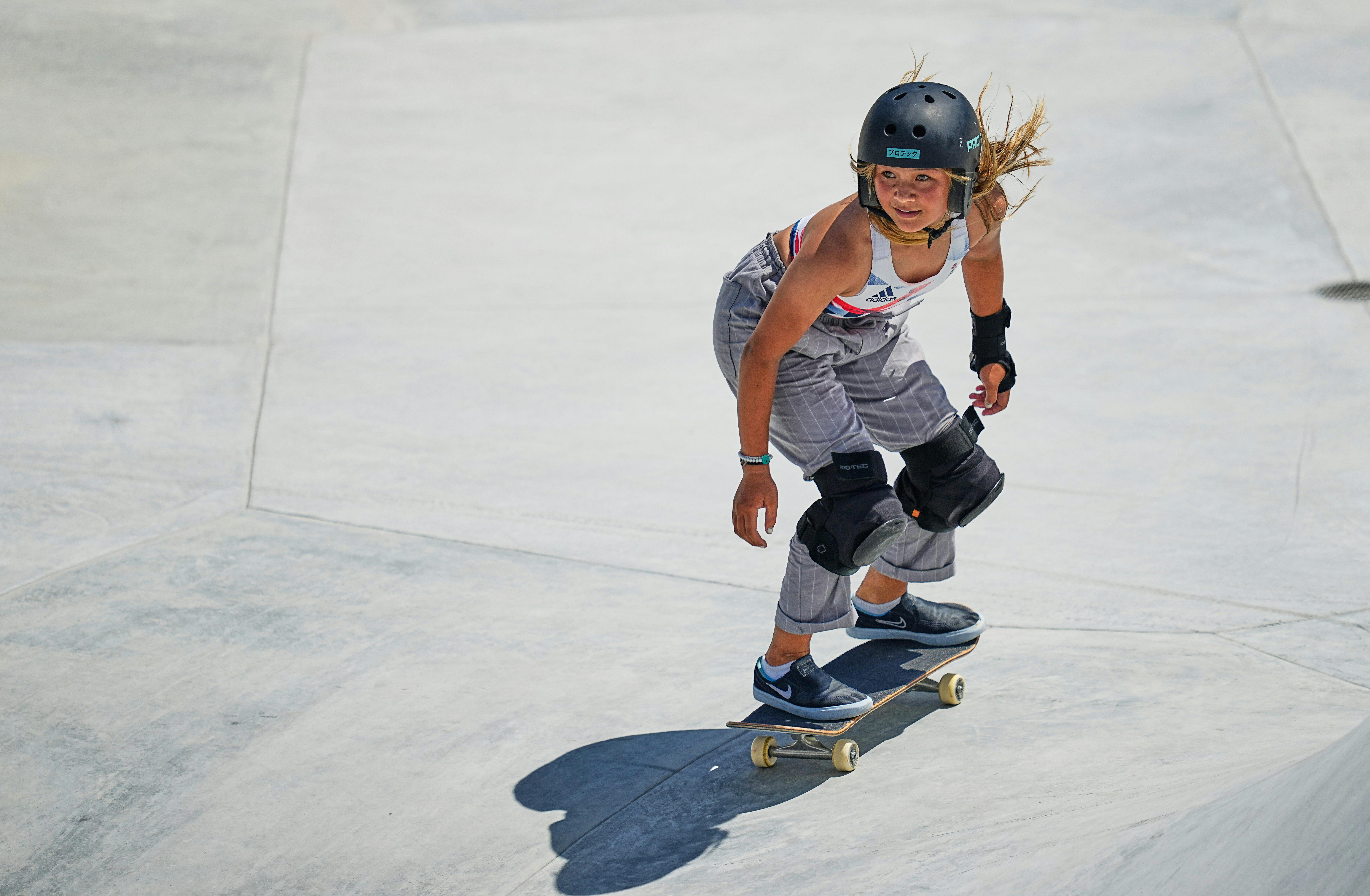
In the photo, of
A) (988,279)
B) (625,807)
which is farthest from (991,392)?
(625,807)

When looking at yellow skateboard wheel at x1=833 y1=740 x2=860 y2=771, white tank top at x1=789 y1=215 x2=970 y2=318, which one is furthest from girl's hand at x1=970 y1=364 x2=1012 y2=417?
yellow skateboard wheel at x1=833 y1=740 x2=860 y2=771

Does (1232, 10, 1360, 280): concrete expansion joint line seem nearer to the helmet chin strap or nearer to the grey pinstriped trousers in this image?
the grey pinstriped trousers

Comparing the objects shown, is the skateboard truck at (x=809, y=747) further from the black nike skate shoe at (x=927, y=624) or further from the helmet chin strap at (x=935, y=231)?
the helmet chin strap at (x=935, y=231)

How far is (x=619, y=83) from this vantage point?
937cm

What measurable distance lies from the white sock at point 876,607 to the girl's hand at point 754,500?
2.70ft

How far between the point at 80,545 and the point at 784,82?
21.6ft

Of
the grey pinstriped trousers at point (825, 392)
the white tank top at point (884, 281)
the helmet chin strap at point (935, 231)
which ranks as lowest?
the grey pinstriped trousers at point (825, 392)

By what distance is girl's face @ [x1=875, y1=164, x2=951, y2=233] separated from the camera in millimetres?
2721

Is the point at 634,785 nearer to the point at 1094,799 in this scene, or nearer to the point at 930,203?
the point at 1094,799

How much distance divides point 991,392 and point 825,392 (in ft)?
1.98

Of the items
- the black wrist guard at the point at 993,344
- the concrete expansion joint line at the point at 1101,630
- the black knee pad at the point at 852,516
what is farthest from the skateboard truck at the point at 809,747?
the black wrist guard at the point at 993,344

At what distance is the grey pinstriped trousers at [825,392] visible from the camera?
9.96ft

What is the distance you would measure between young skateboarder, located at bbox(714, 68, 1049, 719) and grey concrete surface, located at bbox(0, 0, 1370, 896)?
0.40m

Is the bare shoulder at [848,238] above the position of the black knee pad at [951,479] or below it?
above
